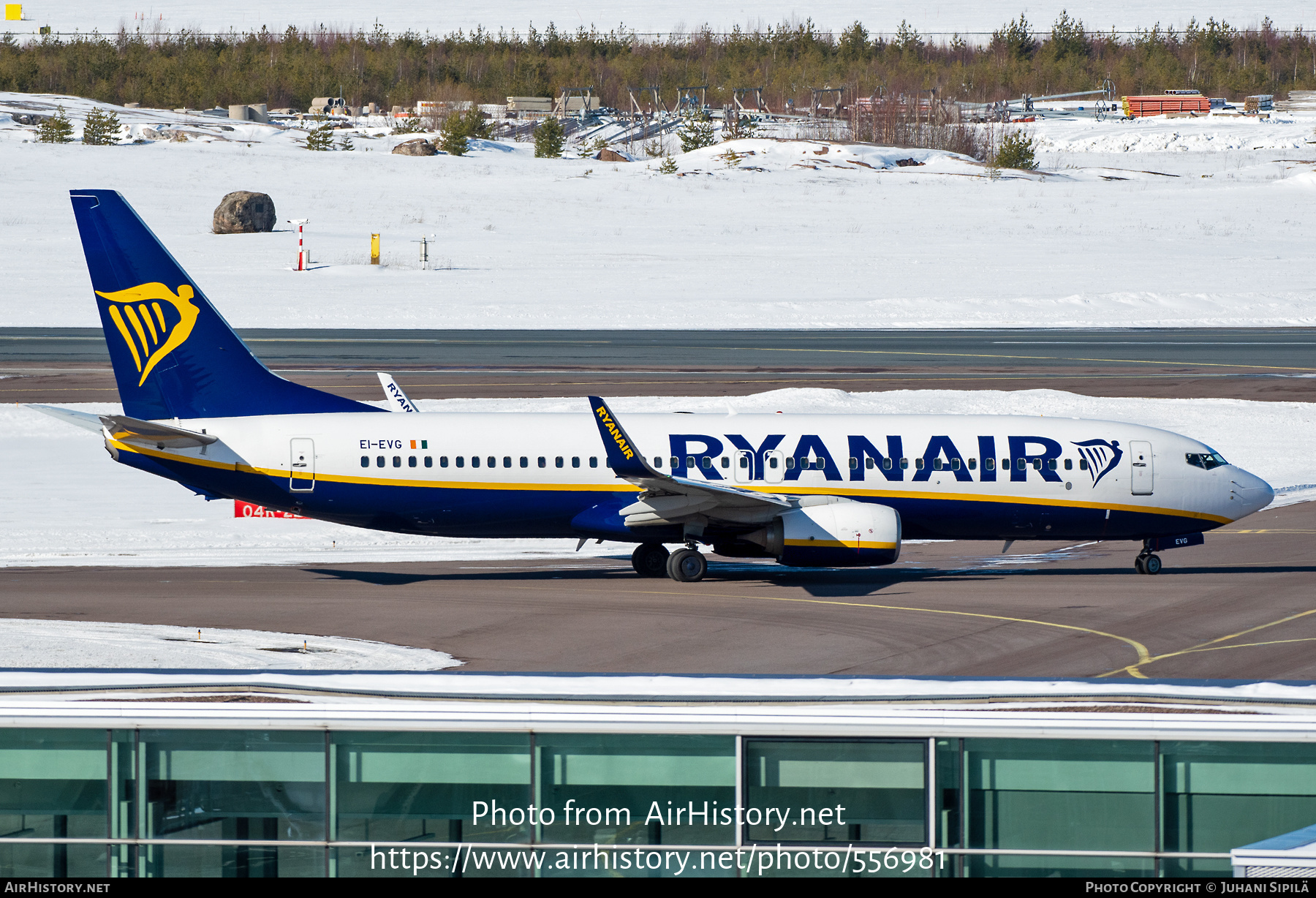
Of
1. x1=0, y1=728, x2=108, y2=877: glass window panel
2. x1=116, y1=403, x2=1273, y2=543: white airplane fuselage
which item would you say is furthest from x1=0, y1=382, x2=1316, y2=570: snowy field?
x1=0, y1=728, x2=108, y2=877: glass window panel

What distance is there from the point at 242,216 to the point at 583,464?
271ft

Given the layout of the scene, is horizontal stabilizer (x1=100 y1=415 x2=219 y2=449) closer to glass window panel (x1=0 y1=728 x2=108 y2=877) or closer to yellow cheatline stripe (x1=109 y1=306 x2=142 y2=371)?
yellow cheatline stripe (x1=109 y1=306 x2=142 y2=371)

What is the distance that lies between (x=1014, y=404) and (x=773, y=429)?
74.7ft

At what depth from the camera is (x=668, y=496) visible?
33.6m

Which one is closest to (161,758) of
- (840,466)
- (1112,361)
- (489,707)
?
(489,707)

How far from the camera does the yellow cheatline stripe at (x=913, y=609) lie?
2769cm

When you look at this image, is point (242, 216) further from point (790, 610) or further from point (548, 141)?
point (790, 610)

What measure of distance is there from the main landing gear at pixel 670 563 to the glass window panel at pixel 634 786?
77.2 feet

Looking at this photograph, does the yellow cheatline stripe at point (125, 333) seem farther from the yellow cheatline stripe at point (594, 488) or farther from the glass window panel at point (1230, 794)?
the glass window panel at point (1230, 794)

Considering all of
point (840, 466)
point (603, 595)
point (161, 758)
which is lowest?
point (603, 595)

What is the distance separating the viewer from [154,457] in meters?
33.3

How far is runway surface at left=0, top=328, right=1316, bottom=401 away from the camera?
59.6 m

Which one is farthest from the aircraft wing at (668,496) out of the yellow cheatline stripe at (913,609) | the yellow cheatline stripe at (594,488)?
the yellow cheatline stripe at (913,609)

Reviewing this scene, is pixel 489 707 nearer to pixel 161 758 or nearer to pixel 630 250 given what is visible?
pixel 161 758
